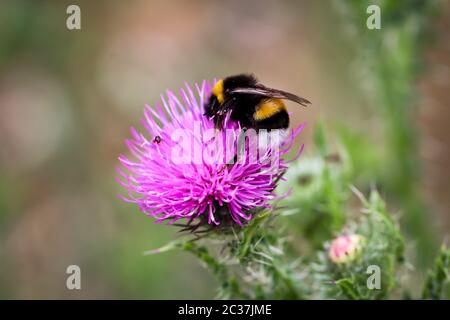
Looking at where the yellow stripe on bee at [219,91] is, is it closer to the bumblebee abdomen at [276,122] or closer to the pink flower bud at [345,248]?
the bumblebee abdomen at [276,122]

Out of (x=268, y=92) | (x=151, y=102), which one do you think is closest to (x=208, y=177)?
(x=268, y=92)

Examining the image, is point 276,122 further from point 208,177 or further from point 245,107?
point 208,177

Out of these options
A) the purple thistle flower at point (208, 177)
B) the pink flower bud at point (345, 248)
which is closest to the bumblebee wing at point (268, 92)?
the purple thistle flower at point (208, 177)

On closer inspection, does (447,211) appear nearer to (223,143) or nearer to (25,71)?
(223,143)

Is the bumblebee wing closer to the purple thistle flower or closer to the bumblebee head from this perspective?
the bumblebee head

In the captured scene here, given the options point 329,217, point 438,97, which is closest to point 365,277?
point 329,217
